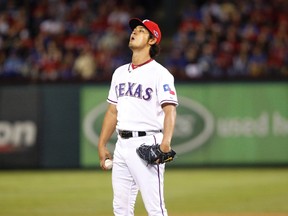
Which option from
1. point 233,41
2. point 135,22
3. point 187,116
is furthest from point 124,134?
point 233,41

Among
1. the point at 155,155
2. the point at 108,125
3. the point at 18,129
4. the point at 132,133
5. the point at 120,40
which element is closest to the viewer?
the point at 155,155

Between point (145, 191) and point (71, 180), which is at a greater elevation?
point (145, 191)

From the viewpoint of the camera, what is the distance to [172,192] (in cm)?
1252

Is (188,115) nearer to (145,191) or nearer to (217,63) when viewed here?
(217,63)

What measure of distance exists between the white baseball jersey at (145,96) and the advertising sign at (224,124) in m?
9.16

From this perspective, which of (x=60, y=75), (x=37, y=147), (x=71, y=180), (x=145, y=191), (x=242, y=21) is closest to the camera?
(x=145, y=191)

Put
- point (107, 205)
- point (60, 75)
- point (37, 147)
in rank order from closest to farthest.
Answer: point (107, 205) < point (37, 147) < point (60, 75)

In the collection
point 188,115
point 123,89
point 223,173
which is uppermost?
point 123,89

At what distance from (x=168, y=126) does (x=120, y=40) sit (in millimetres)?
13197

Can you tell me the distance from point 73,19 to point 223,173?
278 inches

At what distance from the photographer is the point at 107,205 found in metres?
11.1

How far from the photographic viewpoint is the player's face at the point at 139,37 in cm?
678

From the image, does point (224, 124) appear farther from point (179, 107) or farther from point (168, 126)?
point (168, 126)

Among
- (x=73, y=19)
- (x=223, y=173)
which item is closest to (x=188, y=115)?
(x=223, y=173)
